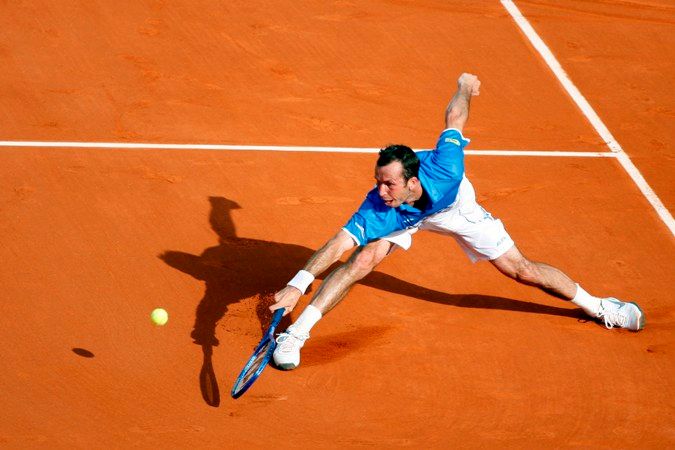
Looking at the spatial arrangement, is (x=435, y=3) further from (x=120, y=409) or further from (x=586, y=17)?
(x=120, y=409)

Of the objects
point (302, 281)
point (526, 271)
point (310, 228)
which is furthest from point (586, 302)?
point (310, 228)

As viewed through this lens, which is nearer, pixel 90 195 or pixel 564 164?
pixel 90 195

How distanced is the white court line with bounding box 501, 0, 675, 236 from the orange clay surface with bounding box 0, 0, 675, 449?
0.12 m

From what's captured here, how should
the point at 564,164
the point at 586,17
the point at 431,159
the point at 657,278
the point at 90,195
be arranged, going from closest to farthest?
1. the point at 431,159
2. the point at 657,278
3. the point at 90,195
4. the point at 564,164
5. the point at 586,17

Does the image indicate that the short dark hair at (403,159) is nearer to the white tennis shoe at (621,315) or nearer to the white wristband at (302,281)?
the white wristband at (302,281)

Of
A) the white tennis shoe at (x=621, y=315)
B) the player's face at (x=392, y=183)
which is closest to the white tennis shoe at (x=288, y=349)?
the player's face at (x=392, y=183)

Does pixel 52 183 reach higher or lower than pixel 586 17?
lower

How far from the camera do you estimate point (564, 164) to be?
11.6 m

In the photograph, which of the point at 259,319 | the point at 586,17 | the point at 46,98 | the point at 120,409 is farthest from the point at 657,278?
the point at 46,98

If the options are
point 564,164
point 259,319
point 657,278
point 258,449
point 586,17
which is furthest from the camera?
point 586,17

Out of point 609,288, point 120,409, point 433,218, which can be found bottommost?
point 120,409

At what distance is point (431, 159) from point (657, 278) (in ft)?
9.38

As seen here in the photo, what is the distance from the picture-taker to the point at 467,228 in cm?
861

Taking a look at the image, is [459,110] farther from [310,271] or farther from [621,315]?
[621,315]
